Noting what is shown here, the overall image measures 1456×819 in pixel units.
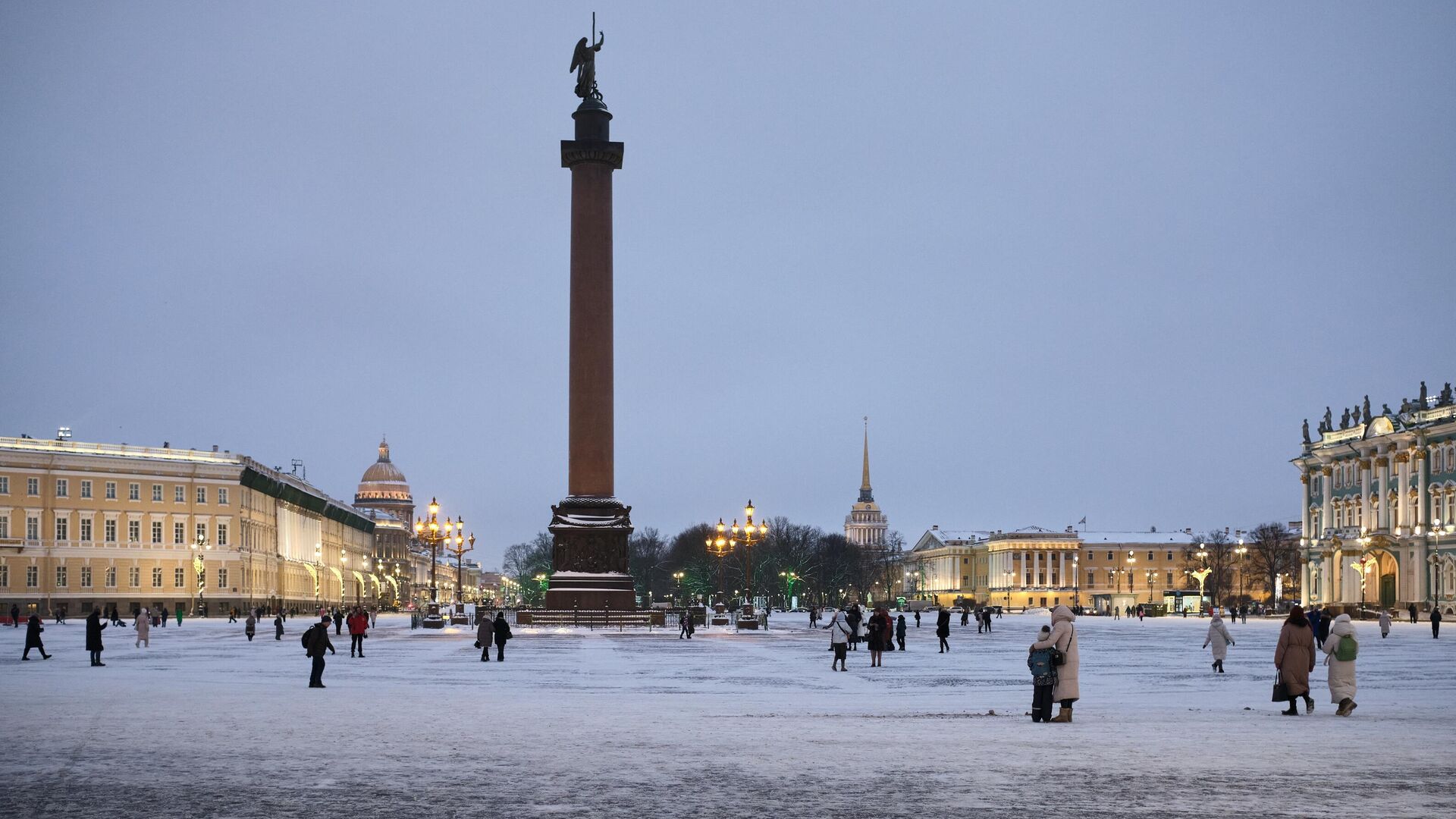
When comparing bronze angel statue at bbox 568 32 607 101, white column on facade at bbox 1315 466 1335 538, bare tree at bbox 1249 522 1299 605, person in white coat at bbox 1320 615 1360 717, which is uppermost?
bronze angel statue at bbox 568 32 607 101

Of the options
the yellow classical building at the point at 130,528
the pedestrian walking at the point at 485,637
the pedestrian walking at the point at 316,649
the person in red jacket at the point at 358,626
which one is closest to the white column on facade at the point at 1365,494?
the yellow classical building at the point at 130,528

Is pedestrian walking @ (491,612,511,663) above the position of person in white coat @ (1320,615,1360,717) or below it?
below

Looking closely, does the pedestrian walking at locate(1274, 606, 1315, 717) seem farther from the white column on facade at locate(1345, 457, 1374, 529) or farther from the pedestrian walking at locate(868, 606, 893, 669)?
the white column on facade at locate(1345, 457, 1374, 529)

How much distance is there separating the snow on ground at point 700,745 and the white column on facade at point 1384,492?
261 ft

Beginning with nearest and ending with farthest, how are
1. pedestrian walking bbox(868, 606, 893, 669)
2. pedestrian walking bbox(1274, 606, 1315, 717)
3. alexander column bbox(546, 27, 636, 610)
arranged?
pedestrian walking bbox(1274, 606, 1315, 717), pedestrian walking bbox(868, 606, 893, 669), alexander column bbox(546, 27, 636, 610)

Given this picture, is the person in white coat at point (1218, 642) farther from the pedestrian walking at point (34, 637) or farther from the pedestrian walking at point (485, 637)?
the pedestrian walking at point (34, 637)

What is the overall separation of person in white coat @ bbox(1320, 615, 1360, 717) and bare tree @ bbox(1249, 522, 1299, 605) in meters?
122

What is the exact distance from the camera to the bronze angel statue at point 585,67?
62.8 metres

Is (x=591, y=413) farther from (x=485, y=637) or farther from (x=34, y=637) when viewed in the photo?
(x=34, y=637)

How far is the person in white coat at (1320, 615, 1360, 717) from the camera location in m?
18.8

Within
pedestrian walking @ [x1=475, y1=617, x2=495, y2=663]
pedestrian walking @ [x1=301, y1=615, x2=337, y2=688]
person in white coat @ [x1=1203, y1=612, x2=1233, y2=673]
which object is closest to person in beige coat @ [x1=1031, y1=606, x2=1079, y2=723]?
pedestrian walking @ [x1=301, y1=615, x2=337, y2=688]

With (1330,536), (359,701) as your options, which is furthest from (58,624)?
(1330,536)

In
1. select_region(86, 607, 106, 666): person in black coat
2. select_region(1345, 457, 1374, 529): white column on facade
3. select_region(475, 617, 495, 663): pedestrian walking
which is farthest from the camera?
select_region(1345, 457, 1374, 529): white column on facade

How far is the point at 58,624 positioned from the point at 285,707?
57.9 m
